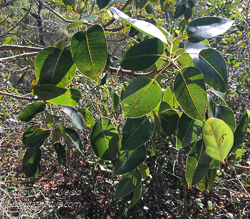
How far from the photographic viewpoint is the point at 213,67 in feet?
1.25

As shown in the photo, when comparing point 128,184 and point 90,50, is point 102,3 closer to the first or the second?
point 90,50

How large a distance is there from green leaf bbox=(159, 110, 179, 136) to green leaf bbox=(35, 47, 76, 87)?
0.87ft

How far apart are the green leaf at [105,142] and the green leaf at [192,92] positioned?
0.65ft

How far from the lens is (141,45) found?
0.39 m

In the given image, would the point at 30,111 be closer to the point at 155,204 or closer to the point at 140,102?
the point at 140,102

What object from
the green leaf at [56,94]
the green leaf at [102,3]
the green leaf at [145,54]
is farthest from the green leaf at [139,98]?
the green leaf at [102,3]

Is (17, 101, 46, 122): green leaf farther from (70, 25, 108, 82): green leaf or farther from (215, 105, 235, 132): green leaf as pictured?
(215, 105, 235, 132): green leaf

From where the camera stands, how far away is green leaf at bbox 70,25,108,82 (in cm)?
36

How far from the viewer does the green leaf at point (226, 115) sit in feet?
1.51

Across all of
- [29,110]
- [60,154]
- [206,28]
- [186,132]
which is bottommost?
[60,154]

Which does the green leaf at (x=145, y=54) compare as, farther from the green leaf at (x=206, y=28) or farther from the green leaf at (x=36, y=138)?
the green leaf at (x=36, y=138)

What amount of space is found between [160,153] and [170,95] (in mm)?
1701

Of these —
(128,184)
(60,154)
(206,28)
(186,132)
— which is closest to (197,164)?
(186,132)

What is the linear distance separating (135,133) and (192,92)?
0.15 metres
